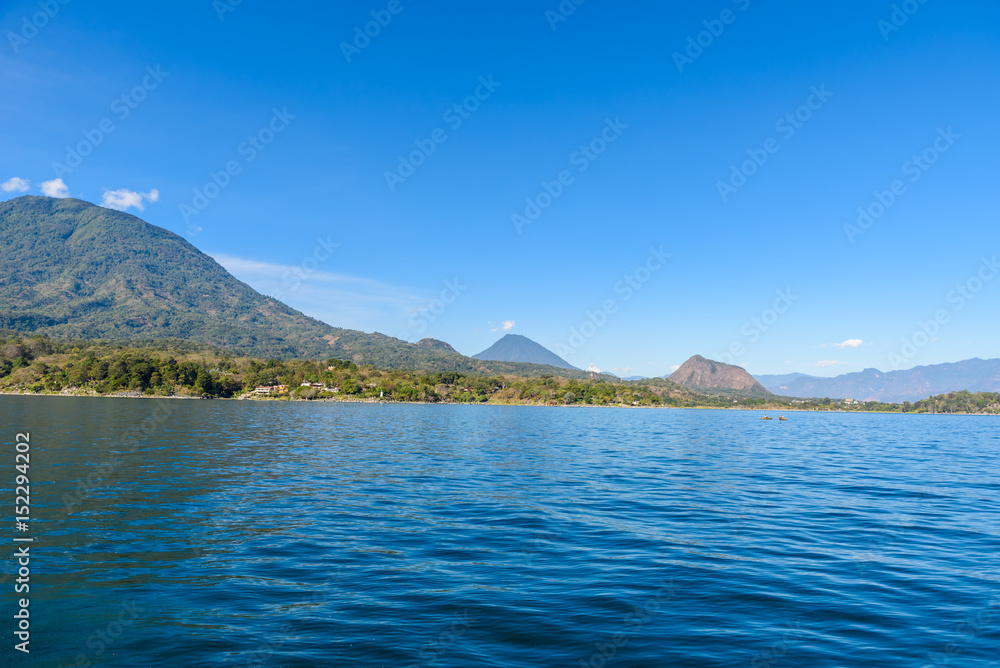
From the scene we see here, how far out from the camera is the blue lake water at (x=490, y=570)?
34.7ft

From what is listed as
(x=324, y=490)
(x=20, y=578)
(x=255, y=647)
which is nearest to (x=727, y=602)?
(x=255, y=647)

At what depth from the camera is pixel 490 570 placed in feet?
50.2

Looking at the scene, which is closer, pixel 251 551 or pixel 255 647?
pixel 255 647

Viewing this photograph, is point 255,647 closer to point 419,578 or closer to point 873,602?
point 419,578

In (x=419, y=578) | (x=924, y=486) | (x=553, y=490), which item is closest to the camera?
(x=419, y=578)

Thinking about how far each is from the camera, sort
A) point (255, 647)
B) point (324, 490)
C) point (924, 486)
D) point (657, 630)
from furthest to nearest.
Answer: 1. point (924, 486)
2. point (324, 490)
3. point (657, 630)
4. point (255, 647)

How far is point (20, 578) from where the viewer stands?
13.3m

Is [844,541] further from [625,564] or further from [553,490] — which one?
[553,490]

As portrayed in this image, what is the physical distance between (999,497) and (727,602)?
94.3 ft

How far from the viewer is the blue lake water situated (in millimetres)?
10562

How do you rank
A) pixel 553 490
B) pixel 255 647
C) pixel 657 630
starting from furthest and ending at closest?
pixel 553 490, pixel 657 630, pixel 255 647

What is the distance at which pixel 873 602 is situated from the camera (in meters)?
13.4

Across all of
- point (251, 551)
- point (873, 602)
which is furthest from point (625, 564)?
point (251, 551)

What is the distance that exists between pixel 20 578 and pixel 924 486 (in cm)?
4472
